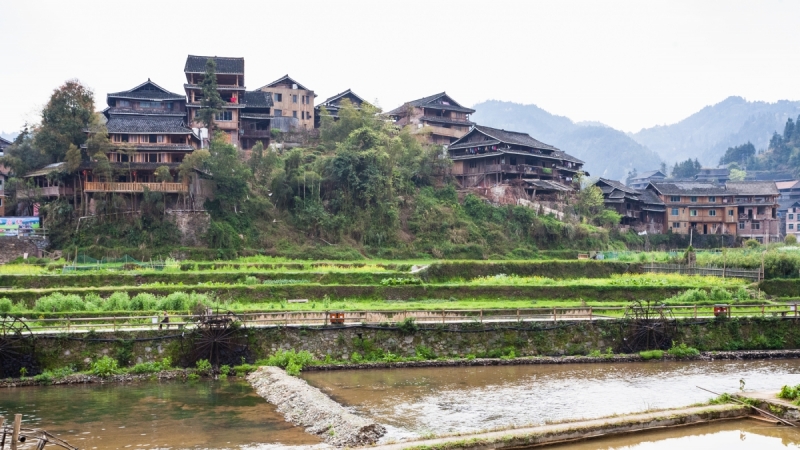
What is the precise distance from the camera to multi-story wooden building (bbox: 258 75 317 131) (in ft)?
258

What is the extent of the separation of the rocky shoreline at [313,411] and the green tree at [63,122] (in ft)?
127

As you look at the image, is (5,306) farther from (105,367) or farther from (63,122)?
(63,122)

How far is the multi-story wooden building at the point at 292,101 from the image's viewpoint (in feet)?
258

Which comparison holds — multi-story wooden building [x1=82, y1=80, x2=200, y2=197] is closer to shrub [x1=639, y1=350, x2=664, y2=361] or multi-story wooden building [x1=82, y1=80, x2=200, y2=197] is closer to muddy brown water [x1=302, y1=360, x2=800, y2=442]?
muddy brown water [x1=302, y1=360, x2=800, y2=442]

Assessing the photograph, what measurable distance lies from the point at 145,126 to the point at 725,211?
68023mm

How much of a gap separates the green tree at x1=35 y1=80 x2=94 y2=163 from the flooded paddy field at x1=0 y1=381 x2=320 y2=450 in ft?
120

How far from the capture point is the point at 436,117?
278ft

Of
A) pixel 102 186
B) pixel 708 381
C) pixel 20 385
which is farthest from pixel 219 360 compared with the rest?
pixel 102 186

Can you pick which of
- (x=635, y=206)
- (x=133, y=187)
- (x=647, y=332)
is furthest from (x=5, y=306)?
(x=635, y=206)

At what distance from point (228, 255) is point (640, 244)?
46.1 m

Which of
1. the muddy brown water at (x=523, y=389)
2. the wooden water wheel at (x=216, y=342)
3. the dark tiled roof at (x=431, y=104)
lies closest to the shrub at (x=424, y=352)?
the muddy brown water at (x=523, y=389)

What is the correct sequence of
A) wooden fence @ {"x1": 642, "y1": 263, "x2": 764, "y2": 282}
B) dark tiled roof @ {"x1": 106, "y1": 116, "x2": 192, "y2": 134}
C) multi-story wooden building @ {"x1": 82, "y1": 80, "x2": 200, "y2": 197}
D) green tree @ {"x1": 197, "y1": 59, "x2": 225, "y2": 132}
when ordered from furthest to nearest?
1. green tree @ {"x1": 197, "y1": 59, "x2": 225, "y2": 132}
2. dark tiled roof @ {"x1": 106, "y1": 116, "x2": 192, "y2": 134}
3. multi-story wooden building @ {"x1": 82, "y1": 80, "x2": 200, "y2": 197}
4. wooden fence @ {"x1": 642, "y1": 263, "x2": 764, "y2": 282}

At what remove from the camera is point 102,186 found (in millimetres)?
56969

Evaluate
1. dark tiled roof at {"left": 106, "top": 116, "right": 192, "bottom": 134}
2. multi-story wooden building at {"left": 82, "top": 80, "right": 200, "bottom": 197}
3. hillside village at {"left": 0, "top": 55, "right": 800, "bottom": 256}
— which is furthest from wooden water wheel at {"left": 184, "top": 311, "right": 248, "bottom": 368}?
dark tiled roof at {"left": 106, "top": 116, "right": 192, "bottom": 134}
